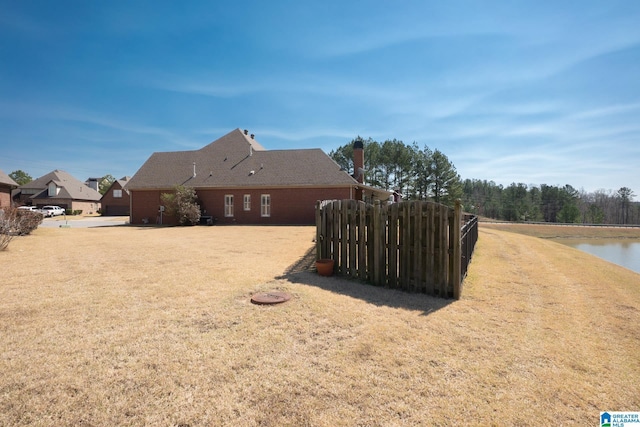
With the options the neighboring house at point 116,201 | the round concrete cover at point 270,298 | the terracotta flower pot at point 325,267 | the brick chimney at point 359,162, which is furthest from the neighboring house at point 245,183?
the neighboring house at point 116,201

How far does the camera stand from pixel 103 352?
3389 millimetres

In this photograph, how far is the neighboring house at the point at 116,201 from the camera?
46.1 m

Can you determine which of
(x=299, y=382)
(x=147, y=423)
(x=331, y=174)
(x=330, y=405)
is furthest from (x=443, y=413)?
(x=331, y=174)

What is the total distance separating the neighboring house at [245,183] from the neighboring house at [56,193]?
3276cm

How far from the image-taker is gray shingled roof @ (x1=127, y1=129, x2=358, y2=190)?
23500 mm

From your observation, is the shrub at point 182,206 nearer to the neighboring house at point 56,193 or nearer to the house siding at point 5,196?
the house siding at point 5,196

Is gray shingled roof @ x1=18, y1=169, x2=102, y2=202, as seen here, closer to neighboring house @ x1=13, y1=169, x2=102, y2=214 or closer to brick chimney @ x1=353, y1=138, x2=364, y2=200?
neighboring house @ x1=13, y1=169, x2=102, y2=214

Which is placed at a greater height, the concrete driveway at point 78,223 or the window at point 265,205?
the window at point 265,205

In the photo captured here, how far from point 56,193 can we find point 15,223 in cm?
4745

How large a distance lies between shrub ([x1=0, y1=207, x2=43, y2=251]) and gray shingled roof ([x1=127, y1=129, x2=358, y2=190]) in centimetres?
1115

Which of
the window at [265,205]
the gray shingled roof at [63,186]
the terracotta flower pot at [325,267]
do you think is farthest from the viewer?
the gray shingled roof at [63,186]

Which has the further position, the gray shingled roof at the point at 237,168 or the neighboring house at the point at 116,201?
the neighboring house at the point at 116,201

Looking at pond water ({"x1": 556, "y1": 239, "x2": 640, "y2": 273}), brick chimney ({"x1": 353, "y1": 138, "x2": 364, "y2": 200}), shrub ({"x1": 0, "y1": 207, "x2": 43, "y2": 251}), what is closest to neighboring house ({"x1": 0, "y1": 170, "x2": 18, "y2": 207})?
shrub ({"x1": 0, "y1": 207, "x2": 43, "y2": 251})

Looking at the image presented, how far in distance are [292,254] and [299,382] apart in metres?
7.11
